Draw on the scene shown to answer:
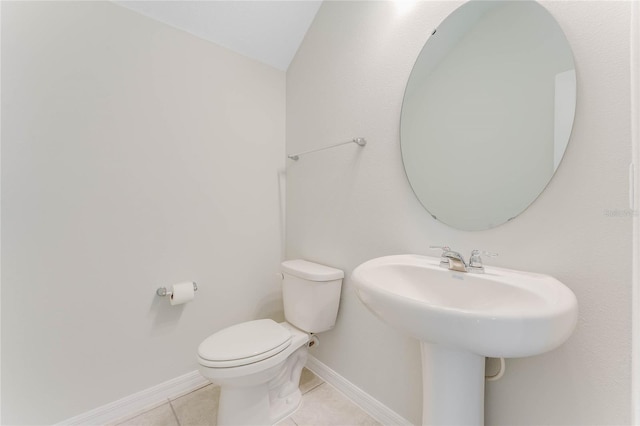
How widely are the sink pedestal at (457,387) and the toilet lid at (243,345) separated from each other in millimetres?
656

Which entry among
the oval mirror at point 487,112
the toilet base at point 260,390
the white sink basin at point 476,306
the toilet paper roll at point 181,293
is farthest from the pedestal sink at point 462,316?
the toilet paper roll at point 181,293

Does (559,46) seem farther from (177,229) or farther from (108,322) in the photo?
(108,322)

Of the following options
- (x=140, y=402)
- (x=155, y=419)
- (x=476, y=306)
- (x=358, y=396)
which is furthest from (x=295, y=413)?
(x=476, y=306)

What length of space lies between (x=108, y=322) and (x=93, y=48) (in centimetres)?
133

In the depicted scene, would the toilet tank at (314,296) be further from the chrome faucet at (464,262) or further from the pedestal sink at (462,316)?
the chrome faucet at (464,262)

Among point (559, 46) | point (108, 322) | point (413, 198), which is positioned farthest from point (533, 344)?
point (108, 322)

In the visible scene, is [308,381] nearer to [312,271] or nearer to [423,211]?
[312,271]

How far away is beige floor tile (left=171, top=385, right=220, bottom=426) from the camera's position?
4.06ft

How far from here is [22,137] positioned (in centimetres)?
106

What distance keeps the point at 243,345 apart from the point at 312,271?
48 centimetres

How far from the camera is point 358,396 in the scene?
132 cm

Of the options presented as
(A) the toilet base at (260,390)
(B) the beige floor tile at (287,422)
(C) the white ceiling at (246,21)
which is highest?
(C) the white ceiling at (246,21)

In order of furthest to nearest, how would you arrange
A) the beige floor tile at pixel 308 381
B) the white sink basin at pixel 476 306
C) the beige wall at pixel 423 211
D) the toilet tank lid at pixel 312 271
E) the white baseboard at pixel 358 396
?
the beige floor tile at pixel 308 381 → the toilet tank lid at pixel 312 271 → the white baseboard at pixel 358 396 → the beige wall at pixel 423 211 → the white sink basin at pixel 476 306

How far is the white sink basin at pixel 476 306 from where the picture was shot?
21.1 inches
